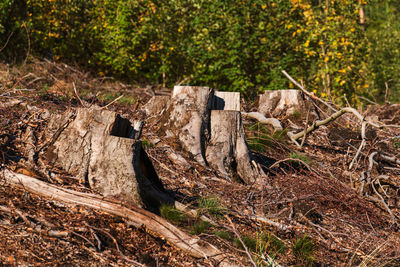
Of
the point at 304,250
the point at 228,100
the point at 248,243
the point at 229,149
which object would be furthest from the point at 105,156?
the point at 228,100

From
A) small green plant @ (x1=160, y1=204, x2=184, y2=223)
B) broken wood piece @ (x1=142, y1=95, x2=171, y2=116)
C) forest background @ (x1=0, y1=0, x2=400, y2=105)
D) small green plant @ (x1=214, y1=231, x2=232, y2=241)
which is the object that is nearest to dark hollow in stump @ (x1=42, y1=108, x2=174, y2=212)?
small green plant @ (x1=160, y1=204, x2=184, y2=223)

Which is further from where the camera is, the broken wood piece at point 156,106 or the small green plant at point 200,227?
the broken wood piece at point 156,106

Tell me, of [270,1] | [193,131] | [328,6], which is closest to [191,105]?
[193,131]

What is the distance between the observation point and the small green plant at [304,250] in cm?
330

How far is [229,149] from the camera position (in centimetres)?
482

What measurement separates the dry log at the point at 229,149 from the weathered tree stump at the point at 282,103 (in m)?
2.19

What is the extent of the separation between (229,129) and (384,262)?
7.30ft

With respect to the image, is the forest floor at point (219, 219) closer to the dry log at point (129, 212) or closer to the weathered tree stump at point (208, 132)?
the dry log at point (129, 212)

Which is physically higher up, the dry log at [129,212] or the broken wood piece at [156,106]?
the broken wood piece at [156,106]

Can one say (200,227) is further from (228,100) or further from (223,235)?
(228,100)

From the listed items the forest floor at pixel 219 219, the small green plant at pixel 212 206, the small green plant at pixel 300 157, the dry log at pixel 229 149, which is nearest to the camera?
the forest floor at pixel 219 219

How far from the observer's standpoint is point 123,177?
352 cm

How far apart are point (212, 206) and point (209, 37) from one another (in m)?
6.79

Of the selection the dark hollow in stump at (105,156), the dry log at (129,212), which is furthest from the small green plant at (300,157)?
the dry log at (129,212)
